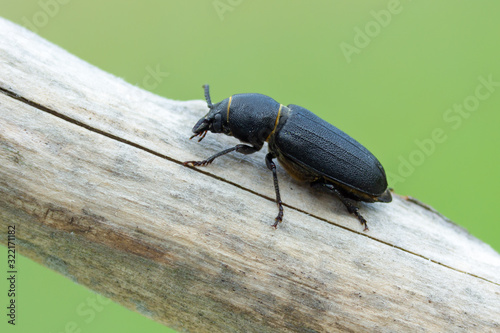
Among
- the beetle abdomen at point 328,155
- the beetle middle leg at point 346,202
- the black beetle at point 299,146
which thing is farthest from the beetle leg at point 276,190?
the beetle middle leg at point 346,202

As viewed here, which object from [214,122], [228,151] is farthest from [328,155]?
[214,122]

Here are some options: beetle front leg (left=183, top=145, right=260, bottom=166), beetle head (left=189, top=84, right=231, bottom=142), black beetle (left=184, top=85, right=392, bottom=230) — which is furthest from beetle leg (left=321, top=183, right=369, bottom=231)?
beetle head (left=189, top=84, right=231, bottom=142)

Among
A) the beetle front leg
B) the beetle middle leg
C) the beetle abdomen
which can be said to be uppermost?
the beetle abdomen

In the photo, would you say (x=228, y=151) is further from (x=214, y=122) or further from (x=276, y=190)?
(x=276, y=190)

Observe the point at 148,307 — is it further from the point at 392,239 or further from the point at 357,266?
the point at 392,239

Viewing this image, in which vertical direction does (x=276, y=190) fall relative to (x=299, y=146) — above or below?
below

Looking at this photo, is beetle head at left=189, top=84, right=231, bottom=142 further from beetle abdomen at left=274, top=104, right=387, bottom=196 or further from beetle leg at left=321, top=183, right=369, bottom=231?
beetle leg at left=321, top=183, right=369, bottom=231

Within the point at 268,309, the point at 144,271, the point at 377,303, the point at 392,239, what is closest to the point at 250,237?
the point at 268,309
